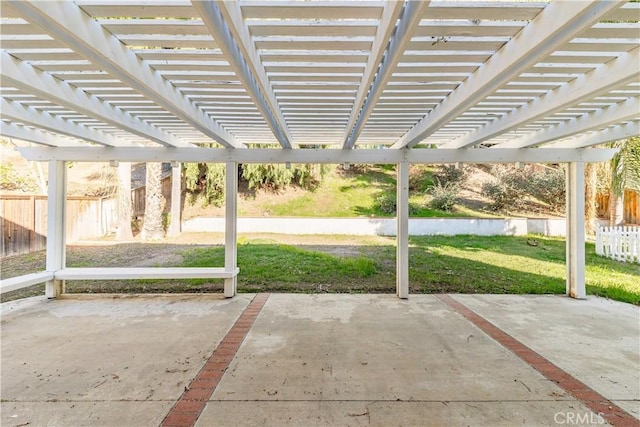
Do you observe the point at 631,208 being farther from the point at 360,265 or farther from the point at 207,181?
the point at 207,181

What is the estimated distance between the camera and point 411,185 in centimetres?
1595

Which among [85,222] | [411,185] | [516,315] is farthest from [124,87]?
[411,185]

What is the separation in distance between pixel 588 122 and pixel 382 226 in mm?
8033

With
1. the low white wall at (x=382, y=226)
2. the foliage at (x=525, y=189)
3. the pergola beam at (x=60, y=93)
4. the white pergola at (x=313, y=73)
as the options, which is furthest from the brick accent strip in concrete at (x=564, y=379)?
the foliage at (x=525, y=189)

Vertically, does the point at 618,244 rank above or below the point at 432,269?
above

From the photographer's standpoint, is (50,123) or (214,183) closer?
(50,123)

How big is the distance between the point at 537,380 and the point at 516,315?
6.00 feet

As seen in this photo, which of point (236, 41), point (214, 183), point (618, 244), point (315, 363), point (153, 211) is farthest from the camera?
point (214, 183)

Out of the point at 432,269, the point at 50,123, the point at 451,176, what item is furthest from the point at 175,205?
the point at 451,176

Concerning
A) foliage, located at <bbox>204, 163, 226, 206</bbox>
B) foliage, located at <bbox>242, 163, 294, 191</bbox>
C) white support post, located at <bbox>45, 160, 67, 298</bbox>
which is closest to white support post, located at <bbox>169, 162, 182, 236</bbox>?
foliage, located at <bbox>204, 163, 226, 206</bbox>

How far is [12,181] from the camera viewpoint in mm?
11094

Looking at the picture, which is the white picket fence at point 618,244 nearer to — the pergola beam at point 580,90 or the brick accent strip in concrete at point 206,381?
the pergola beam at point 580,90

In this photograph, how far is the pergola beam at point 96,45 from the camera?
1.58 m

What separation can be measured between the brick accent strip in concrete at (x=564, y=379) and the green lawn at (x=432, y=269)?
192 centimetres
